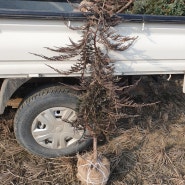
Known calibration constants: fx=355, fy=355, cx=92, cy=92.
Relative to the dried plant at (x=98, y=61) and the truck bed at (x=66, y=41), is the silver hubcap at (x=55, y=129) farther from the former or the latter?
the truck bed at (x=66, y=41)

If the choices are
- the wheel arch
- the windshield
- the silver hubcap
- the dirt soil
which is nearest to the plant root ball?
the dirt soil

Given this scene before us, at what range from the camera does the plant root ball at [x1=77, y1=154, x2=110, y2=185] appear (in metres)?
3.29

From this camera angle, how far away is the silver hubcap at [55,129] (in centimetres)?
348

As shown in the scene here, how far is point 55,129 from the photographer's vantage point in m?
3.54

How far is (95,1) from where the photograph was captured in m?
2.80

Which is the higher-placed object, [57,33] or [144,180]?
[57,33]

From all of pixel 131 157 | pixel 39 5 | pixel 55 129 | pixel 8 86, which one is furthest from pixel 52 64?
pixel 39 5

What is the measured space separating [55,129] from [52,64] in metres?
0.71

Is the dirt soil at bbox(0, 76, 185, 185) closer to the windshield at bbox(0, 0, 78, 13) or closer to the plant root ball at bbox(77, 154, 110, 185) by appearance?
the plant root ball at bbox(77, 154, 110, 185)

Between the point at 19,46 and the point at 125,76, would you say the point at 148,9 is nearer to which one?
the point at 125,76

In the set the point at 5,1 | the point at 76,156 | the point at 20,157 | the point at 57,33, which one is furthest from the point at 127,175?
the point at 5,1

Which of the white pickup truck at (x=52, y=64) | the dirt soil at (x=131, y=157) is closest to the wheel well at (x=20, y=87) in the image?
the white pickup truck at (x=52, y=64)

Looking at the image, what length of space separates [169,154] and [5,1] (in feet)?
9.98

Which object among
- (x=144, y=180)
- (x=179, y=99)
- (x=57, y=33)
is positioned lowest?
(x=144, y=180)
